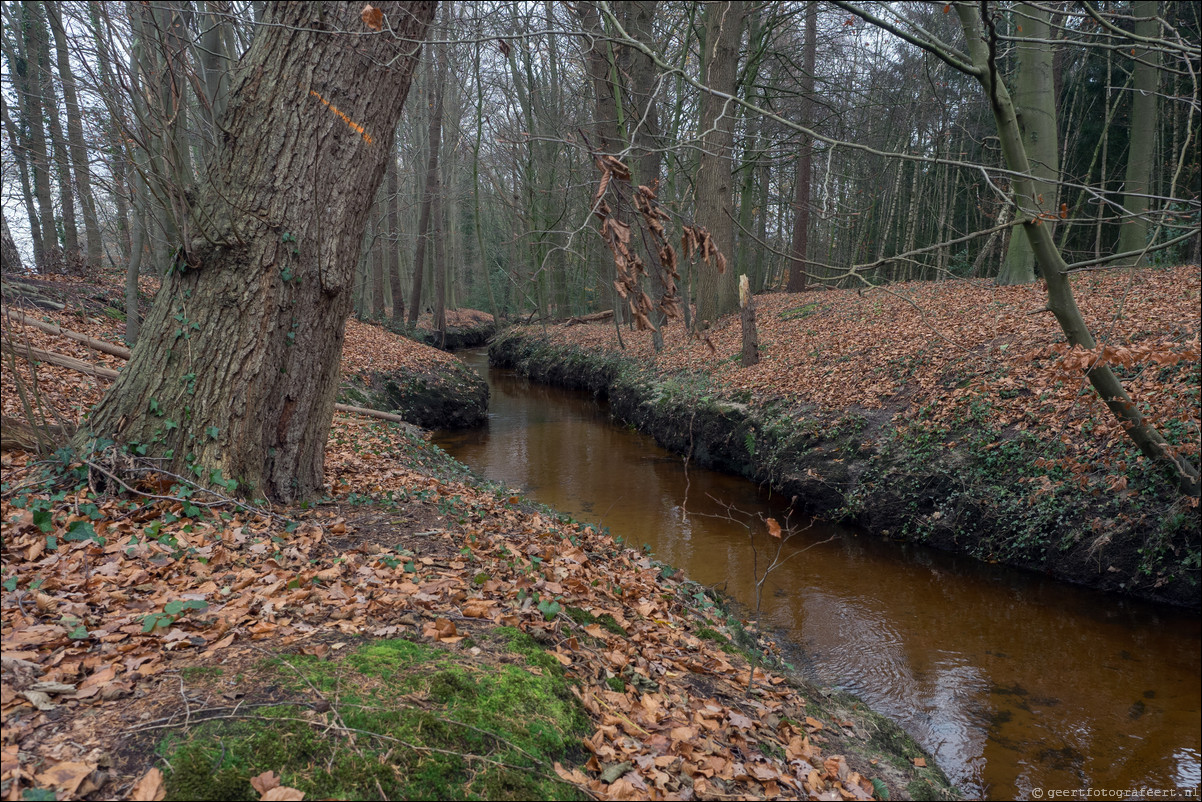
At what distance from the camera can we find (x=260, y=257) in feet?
14.4

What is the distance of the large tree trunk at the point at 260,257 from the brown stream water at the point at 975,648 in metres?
3.79

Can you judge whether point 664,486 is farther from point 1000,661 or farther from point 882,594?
Result: point 1000,661

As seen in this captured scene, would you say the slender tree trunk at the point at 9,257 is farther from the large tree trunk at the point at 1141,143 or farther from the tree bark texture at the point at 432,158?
the large tree trunk at the point at 1141,143

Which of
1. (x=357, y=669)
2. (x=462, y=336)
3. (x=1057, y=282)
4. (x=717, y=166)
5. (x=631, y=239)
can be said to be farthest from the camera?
(x=462, y=336)

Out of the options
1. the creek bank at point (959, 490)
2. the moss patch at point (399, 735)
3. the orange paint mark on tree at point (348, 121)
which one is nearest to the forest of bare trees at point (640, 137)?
the orange paint mark on tree at point (348, 121)

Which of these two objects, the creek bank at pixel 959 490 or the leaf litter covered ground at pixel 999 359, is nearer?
the creek bank at pixel 959 490

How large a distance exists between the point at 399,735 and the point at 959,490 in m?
7.11

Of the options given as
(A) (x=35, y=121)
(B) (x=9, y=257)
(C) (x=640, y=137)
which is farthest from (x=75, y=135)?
(C) (x=640, y=137)

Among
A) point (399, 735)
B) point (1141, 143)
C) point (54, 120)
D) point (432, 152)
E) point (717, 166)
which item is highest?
point (432, 152)

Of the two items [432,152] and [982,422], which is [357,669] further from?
[432,152]

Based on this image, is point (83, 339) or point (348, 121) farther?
point (83, 339)

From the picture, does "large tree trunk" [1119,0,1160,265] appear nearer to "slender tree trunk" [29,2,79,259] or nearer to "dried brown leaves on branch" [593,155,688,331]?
"dried brown leaves on branch" [593,155,688,331]

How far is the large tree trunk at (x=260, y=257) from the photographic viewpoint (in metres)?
4.24

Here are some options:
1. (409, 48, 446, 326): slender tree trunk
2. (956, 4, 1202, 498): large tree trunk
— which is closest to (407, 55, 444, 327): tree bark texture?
(409, 48, 446, 326): slender tree trunk
